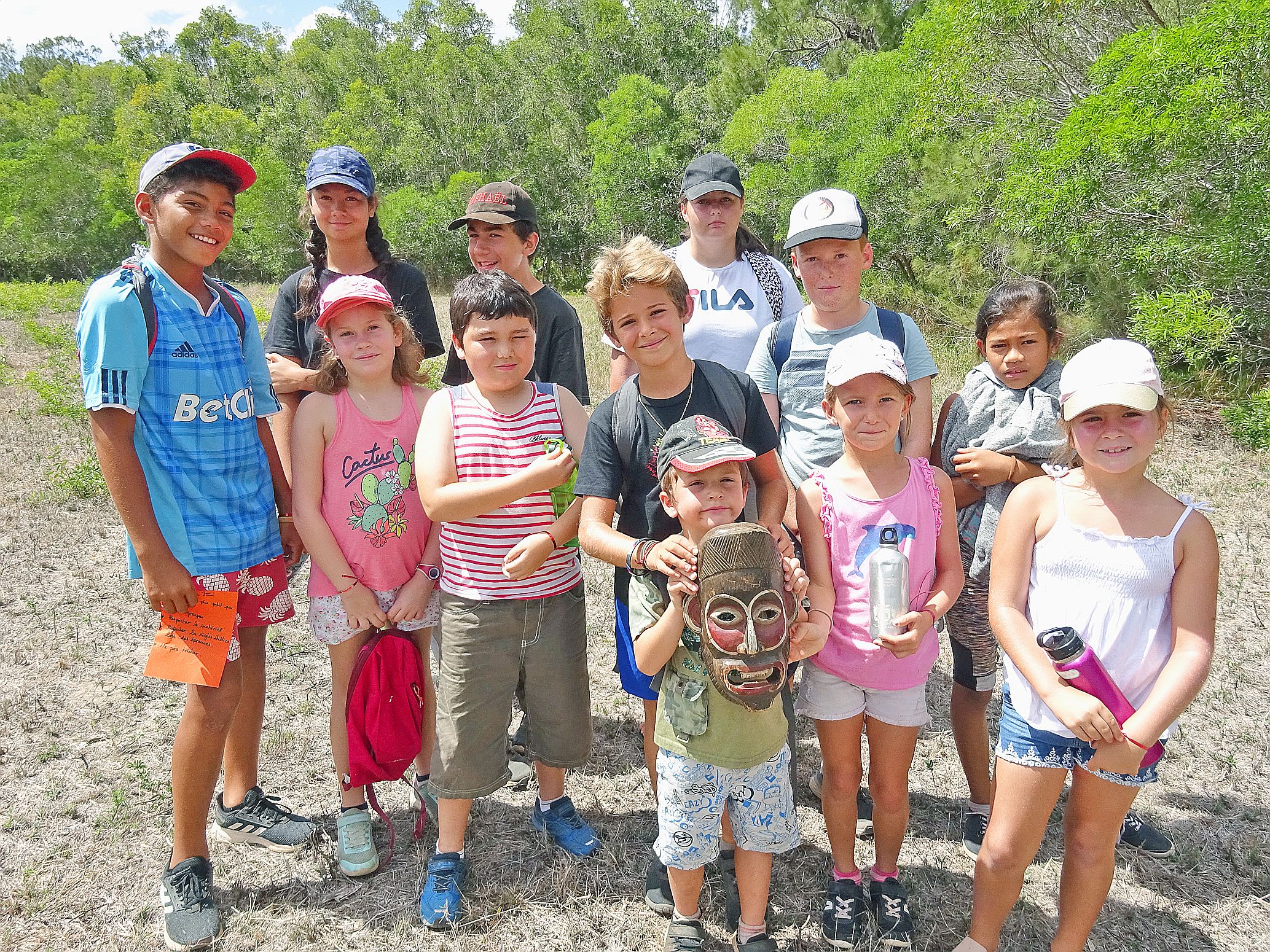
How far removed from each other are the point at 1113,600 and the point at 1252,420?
7457 millimetres

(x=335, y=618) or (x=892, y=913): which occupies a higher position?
(x=335, y=618)

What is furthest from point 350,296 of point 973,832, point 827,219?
point 973,832

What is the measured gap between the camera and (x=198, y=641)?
2.53 meters

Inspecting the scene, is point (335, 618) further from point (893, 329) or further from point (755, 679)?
point (893, 329)

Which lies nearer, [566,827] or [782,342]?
[782,342]

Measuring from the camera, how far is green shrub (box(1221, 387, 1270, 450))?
295 inches

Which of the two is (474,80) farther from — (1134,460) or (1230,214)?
(1134,460)

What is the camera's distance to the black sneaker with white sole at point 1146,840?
2881 millimetres

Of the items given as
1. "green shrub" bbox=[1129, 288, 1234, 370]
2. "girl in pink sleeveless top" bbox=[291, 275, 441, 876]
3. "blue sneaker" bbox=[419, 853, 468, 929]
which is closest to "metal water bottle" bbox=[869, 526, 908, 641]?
"girl in pink sleeveless top" bbox=[291, 275, 441, 876]

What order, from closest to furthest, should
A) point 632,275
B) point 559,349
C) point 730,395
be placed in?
1. point 632,275
2. point 730,395
3. point 559,349

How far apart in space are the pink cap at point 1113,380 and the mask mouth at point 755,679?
3.46 ft

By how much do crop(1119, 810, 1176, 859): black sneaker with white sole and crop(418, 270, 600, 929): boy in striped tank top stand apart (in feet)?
7.03

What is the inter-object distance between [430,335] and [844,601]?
203 cm

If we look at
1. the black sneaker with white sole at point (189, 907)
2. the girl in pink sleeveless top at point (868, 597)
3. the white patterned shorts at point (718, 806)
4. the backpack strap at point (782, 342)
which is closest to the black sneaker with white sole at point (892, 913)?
the girl in pink sleeveless top at point (868, 597)
